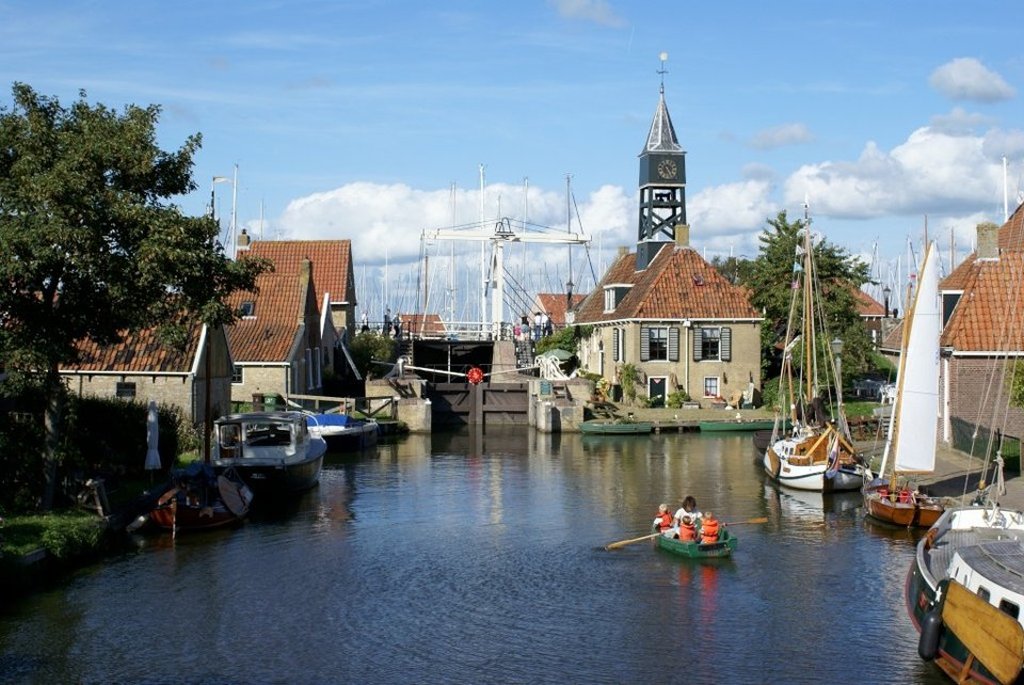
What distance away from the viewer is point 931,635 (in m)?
20.0

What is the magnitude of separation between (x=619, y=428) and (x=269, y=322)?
709 inches

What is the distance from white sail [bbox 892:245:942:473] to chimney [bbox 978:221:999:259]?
15114 mm

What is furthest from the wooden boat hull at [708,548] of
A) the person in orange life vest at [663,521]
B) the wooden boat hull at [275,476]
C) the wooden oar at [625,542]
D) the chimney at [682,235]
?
the chimney at [682,235]

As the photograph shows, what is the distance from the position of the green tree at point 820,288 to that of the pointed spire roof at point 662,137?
347 inches

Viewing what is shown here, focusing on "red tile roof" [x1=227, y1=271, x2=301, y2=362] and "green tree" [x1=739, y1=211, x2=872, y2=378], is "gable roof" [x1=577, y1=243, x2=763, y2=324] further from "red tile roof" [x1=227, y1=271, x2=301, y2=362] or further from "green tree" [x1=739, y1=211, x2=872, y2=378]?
"red tile roof" [x1=227, y1=271, x2=301, y2=362]

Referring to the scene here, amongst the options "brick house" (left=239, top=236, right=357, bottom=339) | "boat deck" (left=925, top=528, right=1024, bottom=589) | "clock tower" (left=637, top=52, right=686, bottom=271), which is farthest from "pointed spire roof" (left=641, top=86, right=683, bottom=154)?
"boat deck" (left=925, top=528, right=1024, bottom=589)

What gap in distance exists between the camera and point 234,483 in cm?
3591

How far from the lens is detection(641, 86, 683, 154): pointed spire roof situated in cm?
7444

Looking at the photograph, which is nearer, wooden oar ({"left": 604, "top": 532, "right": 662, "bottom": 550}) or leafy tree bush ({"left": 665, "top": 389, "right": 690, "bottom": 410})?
wooden oar ({"left": 604, "top": 532, "right": 662, "bottom": 550})

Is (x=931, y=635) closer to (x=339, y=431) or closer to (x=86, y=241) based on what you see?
(x=86, y=241)

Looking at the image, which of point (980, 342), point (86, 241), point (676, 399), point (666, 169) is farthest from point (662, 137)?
point (86, 241)

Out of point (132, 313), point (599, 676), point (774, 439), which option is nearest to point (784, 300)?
Answer: point (774, 439)

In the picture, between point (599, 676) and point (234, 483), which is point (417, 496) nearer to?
point (234, 483)

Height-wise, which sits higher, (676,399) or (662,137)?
(662,137)
